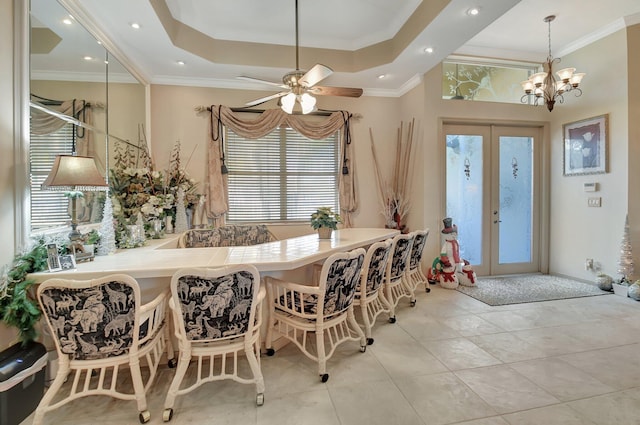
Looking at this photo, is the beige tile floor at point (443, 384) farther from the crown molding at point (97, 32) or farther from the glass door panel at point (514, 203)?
the crown molding at point (97, 32)

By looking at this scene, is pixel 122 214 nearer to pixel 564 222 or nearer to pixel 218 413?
pixel 218 413

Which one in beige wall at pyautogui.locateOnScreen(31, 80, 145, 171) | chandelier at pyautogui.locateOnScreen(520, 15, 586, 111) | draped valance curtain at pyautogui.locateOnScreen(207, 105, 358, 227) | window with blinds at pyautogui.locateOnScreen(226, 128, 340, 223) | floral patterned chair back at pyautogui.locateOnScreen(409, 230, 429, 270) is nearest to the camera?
beige wall at pyautogui.locateOnScreen(31, 80, 145, 171)

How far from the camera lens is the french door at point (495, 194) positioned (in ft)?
15.5

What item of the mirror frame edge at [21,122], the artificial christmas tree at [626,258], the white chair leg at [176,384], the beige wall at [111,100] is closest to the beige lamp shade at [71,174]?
the mirror frame edge at [21,122]

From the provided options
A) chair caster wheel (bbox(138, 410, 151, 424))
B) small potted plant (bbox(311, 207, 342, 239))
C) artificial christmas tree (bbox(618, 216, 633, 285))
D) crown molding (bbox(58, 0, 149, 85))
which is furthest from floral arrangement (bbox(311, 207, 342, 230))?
artificial christmas tree (bbox(618, 216, 633, 285))

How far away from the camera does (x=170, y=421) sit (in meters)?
1.74

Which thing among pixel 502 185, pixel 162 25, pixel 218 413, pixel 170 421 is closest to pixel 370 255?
pixel 218 413

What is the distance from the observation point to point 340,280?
2160 millimetres

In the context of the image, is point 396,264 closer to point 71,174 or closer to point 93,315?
point 93,315

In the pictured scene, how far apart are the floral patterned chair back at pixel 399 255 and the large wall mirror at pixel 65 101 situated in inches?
114

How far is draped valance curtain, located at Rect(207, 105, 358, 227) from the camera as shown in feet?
14.4

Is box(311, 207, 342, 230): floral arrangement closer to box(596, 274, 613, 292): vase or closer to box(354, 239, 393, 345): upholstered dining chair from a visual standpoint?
box(354, 239, 393, 345): upholstered dining chair

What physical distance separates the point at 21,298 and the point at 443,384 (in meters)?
2.71

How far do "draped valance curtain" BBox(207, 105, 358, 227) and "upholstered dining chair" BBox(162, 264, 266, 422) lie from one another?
279cm
